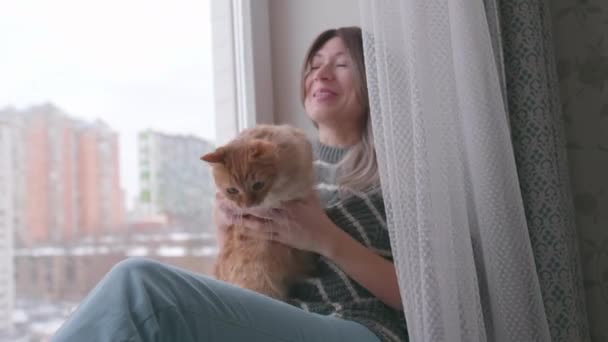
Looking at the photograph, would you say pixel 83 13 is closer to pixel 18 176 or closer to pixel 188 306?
pixel 18 176

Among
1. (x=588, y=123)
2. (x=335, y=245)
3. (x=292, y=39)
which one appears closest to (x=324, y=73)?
(x=292, y=39)

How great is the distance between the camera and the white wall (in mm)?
2098

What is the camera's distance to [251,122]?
2068mm

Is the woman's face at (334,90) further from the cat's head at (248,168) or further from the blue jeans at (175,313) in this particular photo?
the blue jeans at (175,313)

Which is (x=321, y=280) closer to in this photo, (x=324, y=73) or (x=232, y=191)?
(x=232, y=191)

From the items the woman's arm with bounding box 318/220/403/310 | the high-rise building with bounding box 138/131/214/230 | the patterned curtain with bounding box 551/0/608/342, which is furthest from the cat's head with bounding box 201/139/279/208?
the patterned curtain with bounding box 551/0/608/342

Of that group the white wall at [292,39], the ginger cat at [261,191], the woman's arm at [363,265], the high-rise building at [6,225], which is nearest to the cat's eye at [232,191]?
the ginger cat at [261,191]

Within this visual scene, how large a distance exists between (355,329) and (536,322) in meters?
0.37

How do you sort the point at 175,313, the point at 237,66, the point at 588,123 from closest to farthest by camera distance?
the point at 175,313
the point at 588,123
the point at 237,66

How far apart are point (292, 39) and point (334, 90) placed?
0.45 meters

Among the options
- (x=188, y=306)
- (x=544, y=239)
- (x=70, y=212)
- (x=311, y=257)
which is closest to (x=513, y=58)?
(x=544, y=239)

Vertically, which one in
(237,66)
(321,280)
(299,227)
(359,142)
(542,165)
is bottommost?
(321,280)

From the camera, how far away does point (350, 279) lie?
1.50 metres

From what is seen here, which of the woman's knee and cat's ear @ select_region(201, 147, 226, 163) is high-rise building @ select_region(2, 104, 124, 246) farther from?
the woman's knee
